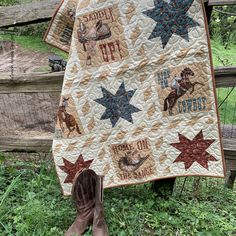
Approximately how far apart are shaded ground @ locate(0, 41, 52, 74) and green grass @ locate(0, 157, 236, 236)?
3452mm

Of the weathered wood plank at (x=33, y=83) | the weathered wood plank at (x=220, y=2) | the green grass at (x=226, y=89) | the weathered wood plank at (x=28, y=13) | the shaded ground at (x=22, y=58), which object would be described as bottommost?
the green grass at (x=226, y=89)

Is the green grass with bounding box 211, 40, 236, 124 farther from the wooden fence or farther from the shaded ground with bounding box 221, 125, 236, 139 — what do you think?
the wooden fence

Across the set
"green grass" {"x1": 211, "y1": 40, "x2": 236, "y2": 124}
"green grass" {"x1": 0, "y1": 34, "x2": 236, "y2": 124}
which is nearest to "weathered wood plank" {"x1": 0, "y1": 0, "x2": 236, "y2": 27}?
"green grass" {"x1": 0, "y1": 34, "x2": 236, "y2": 124}

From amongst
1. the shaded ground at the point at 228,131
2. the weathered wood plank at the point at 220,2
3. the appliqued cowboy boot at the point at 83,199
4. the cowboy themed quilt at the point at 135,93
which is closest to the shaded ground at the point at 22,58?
the shaded ground at the point at 228,131

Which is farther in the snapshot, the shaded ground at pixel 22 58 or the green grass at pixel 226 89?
the shaded ground at pixel 22 58

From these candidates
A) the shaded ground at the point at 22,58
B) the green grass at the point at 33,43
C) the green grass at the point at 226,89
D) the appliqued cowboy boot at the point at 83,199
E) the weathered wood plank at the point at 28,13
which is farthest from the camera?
the green grass at the point at 33,43

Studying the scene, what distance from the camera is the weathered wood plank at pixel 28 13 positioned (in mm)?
2078

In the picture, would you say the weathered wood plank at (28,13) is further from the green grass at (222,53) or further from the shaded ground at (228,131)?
the green grass at (222,53)

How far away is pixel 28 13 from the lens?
6.88 feet

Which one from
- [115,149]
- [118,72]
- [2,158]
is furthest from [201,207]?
[2,158]

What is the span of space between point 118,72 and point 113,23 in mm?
252

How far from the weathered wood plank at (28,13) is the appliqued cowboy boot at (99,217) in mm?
950

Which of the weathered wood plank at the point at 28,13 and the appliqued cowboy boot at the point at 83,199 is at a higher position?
the weathered wood plank at the point at 28,13

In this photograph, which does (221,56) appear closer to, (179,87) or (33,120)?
(33,120)
